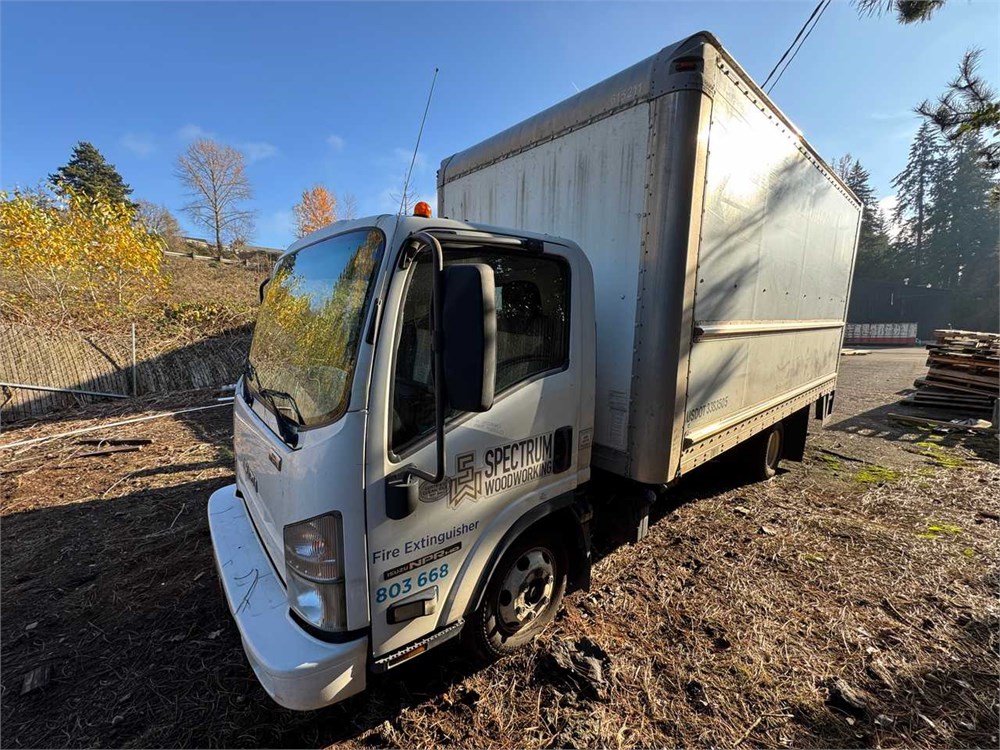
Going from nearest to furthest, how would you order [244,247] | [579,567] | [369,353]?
[369,353]
[579,567]
[244,247]

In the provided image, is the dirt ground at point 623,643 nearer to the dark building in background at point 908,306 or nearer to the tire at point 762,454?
the tire at point 762,454

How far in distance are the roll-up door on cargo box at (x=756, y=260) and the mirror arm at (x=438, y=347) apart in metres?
1.74

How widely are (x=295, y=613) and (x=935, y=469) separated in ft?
26.9

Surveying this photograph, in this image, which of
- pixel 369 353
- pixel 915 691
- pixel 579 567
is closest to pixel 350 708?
pixel 579 567

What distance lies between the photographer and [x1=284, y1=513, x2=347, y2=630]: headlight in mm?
1653

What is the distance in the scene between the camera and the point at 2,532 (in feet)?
13.2

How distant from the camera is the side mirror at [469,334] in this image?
157 cm

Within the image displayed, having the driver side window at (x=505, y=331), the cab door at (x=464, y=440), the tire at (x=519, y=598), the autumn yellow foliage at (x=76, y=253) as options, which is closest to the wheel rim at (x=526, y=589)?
the tire at (x=519, y=598)

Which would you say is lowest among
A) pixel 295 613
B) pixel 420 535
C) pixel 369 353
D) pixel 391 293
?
pixel 295 613

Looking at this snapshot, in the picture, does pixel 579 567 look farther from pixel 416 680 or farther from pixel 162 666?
pixel 162 666

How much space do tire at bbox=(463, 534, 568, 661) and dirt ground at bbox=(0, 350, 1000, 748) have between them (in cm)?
17

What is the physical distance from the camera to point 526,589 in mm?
2510

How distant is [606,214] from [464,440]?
5.68 feet

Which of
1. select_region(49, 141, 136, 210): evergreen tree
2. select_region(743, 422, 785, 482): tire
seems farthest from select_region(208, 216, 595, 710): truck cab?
select_region(49, 141, 136, 210): evergreen tree
